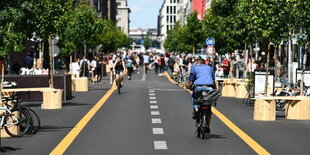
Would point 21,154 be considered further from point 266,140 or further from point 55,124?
point 55,124

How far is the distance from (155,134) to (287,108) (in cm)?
617

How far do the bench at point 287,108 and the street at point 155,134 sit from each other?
0.31m

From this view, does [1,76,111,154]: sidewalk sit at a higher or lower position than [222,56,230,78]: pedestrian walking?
lower

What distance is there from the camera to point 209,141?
1377 cm

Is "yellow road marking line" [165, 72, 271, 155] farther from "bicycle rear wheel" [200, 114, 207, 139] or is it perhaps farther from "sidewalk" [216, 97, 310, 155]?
"bicycle rear wheel" [200, 114, 207, 139]

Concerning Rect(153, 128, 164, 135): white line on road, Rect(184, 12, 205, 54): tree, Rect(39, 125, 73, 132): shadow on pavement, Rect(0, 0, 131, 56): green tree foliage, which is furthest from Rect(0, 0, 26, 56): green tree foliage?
Rect(184, 12, 205, 54): tree

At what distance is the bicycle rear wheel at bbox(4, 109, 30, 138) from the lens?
1408cm

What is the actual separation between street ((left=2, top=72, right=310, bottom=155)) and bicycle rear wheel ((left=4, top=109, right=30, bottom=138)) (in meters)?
0.20

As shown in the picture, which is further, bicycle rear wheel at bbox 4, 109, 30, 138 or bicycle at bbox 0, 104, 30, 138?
bicycle rear wheel at bbox 4, 109, 30, 138

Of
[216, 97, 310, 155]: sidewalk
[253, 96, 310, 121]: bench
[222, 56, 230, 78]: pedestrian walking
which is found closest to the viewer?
[216, 97, 310, 155]: sidewalk

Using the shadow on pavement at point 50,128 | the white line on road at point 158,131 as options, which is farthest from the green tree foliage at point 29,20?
the white line on road at point 158,131

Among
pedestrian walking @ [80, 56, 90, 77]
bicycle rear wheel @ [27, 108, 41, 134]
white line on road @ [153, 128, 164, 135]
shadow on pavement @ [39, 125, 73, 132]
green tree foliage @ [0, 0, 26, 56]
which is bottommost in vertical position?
shadow on pavement @ [39, 125, 73, 132]

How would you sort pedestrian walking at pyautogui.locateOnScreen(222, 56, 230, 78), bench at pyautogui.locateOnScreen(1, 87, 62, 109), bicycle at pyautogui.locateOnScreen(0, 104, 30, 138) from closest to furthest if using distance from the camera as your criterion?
bicycle at pyautogui.locateOnScreen(0, 104, 30, 138) → bench at pyautogui.locateOnScreen(1, 87, 62, 109) → pedestrian walking at pyautogui.locateOnScreen(222, 56, 230, 78)

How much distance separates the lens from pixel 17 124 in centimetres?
1412
